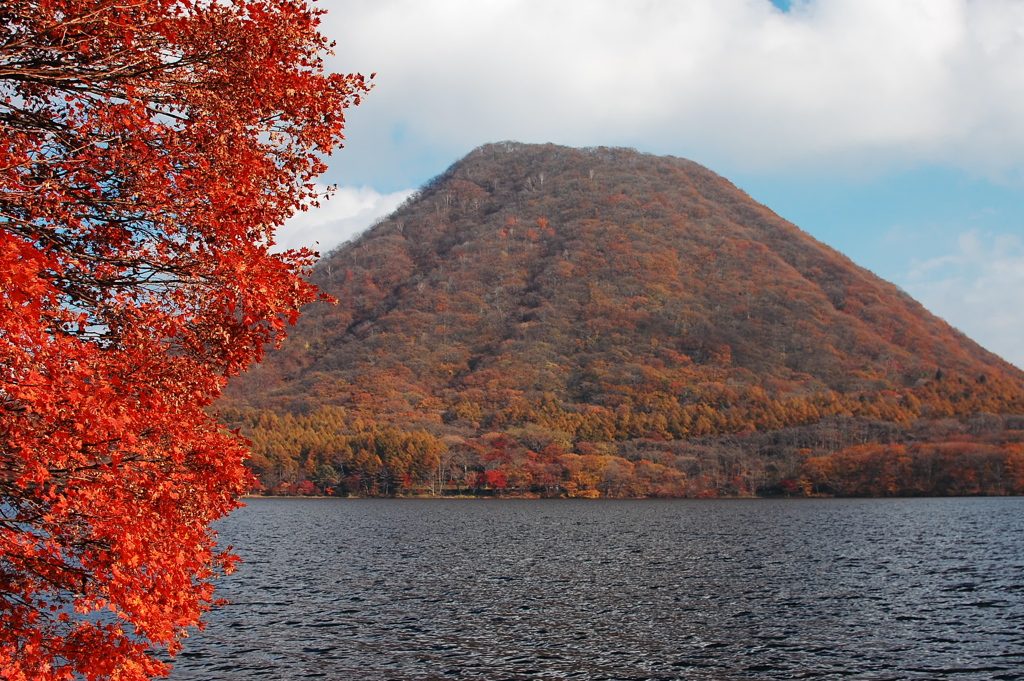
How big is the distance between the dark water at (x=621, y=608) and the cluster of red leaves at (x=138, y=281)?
1953 centimetres

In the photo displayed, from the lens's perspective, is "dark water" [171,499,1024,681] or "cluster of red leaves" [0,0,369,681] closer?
"cluster of red leaves" [0,0,369,681]

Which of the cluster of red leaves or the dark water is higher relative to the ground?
the cluster of red leaves

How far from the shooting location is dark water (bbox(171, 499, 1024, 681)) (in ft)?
101

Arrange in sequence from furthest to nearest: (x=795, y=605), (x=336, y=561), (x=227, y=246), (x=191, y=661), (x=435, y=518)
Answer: (x=435, y=518)
(x=336, y=561)
(x=795, y=605)
(x=191, y=661)
(x=227, y=246)

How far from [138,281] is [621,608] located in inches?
1414

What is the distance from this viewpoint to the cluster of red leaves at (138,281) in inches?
412

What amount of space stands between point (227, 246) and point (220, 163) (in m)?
1.22

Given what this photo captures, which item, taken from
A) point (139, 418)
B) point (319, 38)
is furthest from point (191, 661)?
point (319, 38)

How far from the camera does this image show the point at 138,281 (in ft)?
39.2

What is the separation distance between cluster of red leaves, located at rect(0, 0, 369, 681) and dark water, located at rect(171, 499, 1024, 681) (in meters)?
19.5

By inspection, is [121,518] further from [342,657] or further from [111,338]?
[342,657]

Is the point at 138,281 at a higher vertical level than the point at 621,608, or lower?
higher

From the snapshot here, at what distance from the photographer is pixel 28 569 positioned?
36.7 feet

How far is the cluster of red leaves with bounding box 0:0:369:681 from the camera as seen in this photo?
10.5m
